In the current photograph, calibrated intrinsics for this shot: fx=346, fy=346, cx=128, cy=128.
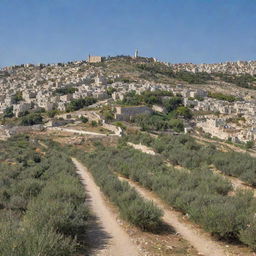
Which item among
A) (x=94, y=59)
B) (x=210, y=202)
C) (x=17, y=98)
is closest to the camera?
(x=210, y=202)

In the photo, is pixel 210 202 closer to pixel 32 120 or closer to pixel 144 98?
pixel 32 120

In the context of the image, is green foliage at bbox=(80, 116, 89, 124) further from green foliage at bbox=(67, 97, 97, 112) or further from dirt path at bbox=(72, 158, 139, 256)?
dirt path at bbox=(72, 158, 139, 256)

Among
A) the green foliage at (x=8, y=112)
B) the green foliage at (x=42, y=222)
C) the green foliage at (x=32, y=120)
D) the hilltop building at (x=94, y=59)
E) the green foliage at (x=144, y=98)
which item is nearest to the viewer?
the green foliage at (x=42, y=222)

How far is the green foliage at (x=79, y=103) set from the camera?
6649 cm

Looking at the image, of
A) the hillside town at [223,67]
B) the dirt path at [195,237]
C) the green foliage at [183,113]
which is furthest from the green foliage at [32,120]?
the hillside town at [223,67]

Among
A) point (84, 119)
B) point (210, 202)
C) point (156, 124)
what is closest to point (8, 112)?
point (84, 119)

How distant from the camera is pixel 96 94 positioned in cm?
7500

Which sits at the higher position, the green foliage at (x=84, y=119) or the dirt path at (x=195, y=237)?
the green foliage at (x=84, y=119)

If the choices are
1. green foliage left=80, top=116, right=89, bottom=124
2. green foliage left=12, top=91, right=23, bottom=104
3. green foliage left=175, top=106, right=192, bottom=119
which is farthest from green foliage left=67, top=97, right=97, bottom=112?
green foliage left=12, top=91, right=23, bottom=104

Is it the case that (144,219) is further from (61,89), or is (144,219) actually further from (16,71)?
(16,71)

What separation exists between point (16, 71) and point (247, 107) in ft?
A: 346

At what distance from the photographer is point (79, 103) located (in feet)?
224

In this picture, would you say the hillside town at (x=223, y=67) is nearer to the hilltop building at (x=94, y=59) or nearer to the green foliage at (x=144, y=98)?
the hilltop building at (x=94, y=59)

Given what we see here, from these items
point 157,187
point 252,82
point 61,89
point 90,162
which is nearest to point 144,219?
point 157,187
